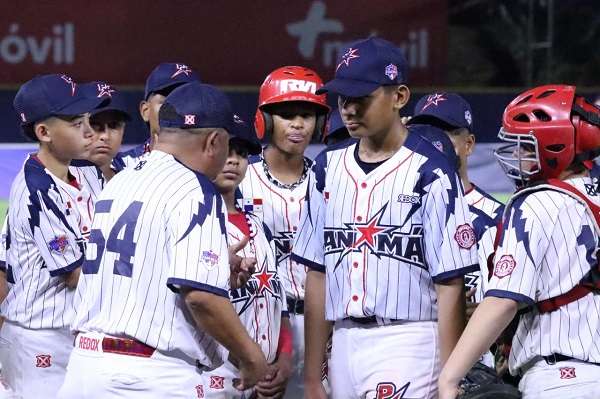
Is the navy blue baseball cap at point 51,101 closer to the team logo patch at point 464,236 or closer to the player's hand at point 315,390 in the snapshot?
the player's hand at point 315,390

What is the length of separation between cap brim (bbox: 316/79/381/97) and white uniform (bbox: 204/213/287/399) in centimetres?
74

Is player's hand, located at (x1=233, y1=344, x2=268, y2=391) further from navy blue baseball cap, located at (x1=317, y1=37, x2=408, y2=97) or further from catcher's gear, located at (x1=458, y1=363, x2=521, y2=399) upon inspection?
navy blue baseball cap, located at (x1=317, y1=37, x2=408, y2=97)

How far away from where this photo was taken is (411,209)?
12.4 ft

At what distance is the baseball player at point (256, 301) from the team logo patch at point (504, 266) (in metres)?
1.06

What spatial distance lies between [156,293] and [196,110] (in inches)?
21.1

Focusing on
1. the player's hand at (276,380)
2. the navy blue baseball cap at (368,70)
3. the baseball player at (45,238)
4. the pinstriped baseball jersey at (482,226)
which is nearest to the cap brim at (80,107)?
the baseball player at (45,238)

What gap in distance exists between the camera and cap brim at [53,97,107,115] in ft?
14.7

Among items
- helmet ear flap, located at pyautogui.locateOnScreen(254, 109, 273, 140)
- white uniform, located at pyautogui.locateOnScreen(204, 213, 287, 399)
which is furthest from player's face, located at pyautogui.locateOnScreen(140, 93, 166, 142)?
white uniform, located at pyautogui.locateOnScreen(204, 213, 287, 399)

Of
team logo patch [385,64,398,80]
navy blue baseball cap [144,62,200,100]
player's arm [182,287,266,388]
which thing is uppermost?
navy blue baseball cap [144,62,200,100]

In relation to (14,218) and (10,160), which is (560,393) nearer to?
(14,218)

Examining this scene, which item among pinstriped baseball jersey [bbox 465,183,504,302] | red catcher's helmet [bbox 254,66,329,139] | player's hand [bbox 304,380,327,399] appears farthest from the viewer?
red catcher's helmet [bbox 254,66,329,139]

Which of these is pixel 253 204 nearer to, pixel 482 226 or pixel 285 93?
pixel 285 93

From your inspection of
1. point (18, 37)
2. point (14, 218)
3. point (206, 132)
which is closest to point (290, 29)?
point (18, 37)

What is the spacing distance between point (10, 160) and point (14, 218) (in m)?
2.12
